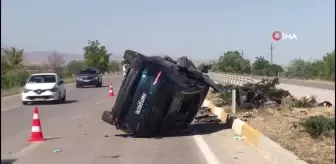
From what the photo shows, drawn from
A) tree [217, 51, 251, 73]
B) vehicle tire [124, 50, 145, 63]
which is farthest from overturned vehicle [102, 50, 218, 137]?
tree [217, 51, 251, 73]

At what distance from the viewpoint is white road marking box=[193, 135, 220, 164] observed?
9.73 m

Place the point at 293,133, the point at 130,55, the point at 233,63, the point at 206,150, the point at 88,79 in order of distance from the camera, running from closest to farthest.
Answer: the point at 206,150, the point at 293,133, the point at 130,55, the point at 88,79, the point at 233,63

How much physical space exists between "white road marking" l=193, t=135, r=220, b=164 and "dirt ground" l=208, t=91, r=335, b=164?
138cm

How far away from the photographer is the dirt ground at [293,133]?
9266 millimetres

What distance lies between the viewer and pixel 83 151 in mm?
10906

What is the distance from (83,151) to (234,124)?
5.13 metres

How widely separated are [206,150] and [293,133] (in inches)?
96.2

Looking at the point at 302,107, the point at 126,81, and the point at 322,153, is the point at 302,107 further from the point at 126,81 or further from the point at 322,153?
the point at 322,153

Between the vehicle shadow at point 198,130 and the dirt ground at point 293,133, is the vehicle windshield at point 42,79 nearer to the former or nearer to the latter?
the dirt ground at point 293,133

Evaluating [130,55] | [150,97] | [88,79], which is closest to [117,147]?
[150,97]

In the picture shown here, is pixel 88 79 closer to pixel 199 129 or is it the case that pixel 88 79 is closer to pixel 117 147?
pixel 199 129

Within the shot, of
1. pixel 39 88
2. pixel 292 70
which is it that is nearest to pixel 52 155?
pixel 39 88

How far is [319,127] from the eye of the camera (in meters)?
11.1

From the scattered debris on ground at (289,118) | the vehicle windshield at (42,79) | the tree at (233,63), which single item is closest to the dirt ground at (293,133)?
the scattered debris on ground at (289,118)
